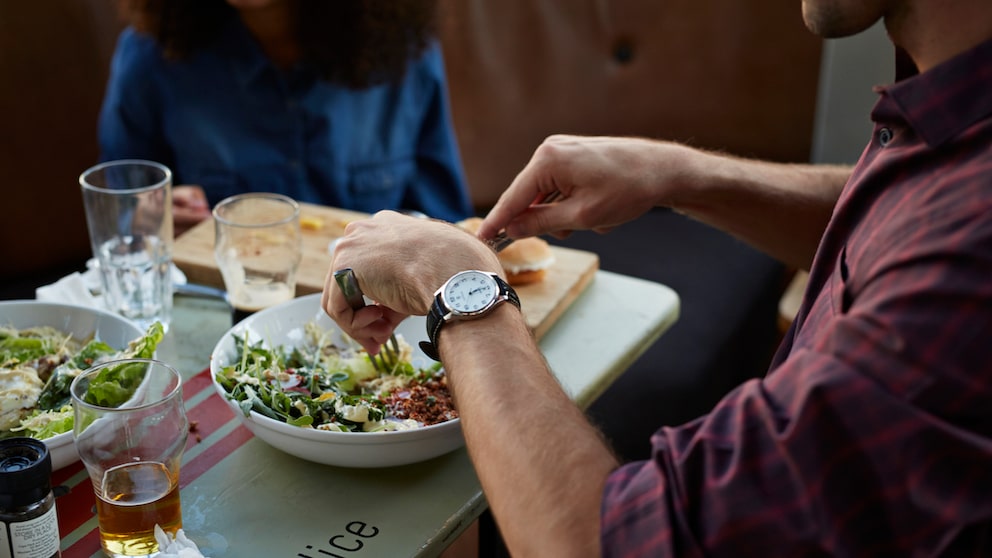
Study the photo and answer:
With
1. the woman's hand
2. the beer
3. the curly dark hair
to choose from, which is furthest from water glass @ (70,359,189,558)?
the curly dark hair

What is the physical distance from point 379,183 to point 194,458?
125 cm

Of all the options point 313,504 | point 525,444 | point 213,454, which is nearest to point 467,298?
point 525,444

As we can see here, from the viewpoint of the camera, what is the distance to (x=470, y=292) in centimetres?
97

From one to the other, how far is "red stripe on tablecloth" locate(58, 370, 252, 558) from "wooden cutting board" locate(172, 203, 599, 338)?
341 millimetres

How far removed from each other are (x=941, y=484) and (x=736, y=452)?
0.14 metres

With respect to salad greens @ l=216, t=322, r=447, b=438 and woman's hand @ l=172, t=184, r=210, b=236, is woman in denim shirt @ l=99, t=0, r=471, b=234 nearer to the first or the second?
woman's hand @ l=172, t=184, r=210, b=236

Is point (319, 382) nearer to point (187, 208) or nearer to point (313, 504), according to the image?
point (313, 504)

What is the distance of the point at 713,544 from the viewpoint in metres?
0.73

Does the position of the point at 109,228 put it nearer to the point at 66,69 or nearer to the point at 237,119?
the point at 237,119

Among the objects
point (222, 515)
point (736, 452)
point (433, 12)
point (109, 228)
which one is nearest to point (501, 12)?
point (433, 12)

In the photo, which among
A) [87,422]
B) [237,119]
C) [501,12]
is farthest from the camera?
[501,12]

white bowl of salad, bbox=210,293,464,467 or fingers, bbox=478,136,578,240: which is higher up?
fingers, bbox=478,136,578,240

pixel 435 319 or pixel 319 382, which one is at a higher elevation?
pixel 435 319

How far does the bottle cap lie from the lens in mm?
846
